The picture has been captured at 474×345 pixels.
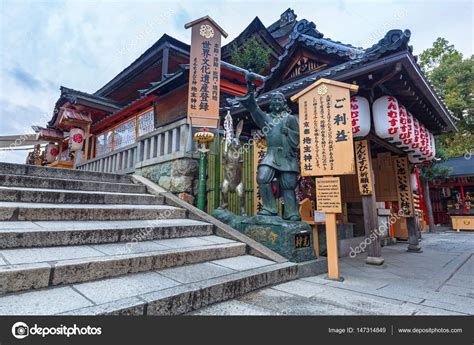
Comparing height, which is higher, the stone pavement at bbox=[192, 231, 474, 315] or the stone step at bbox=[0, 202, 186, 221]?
the stone step at bbox=[0, 202, 186, 221]

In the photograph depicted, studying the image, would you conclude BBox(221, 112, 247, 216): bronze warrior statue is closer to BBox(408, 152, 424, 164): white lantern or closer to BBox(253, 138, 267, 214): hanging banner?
BBox(253, 138, 267, 214): hanging banner

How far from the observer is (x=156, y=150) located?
7.45 metres

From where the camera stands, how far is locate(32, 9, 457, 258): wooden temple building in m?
5.16

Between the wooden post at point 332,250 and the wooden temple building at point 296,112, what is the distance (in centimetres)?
194

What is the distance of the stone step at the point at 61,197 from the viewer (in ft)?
13.3

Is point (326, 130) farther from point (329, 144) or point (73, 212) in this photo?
point (73, 212)

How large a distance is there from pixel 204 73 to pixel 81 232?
533 centimetres

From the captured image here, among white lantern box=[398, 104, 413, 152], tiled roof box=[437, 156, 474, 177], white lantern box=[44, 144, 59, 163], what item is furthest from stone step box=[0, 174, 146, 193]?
tiled roof box=[437, 156, 474, 177]

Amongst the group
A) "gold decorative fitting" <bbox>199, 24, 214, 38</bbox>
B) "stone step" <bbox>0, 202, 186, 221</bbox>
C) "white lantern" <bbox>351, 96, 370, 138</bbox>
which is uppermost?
"gold decorative fitting" <bbox>199, 24, 214, 38</bbox>

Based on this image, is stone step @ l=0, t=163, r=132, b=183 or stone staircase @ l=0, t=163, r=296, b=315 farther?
stone step @ l=0, t=163, r=132, b=183

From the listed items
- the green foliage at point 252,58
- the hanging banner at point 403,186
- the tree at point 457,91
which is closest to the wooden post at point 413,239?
the hanging banner at point 403,186

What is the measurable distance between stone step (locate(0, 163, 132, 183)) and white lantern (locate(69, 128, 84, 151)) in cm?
930

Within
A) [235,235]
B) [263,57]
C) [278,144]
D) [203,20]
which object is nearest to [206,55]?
[203,20]

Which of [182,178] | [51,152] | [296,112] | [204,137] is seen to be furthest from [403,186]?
[51,152]
